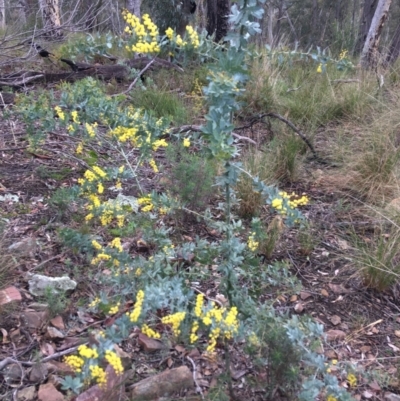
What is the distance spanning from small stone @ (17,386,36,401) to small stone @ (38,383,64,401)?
1.4 inches

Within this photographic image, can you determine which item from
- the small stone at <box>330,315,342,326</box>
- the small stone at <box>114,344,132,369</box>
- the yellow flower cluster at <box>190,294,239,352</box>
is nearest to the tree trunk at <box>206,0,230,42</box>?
the small stone at <box>330,315,342,326</box>

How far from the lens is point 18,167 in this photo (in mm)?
3359

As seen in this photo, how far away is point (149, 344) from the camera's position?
1.99 meters

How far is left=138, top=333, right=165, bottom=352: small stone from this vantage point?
6.50 ft

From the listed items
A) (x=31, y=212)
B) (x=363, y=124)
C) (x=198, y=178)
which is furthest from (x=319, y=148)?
(x=31, y=212)

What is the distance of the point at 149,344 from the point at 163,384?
0.26m

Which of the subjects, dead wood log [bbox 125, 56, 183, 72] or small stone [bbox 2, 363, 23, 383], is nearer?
small stone [bbox 2, 363, 23, 383]

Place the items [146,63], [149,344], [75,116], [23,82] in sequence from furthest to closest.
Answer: [146,63], [23,82], [75,116], [149,344]

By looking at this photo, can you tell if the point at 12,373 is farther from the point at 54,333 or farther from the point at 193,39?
the point at 193,39

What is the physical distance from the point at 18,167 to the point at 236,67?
89.1 inches

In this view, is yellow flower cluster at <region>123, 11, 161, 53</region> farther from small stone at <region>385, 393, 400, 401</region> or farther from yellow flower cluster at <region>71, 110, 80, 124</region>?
small stone at <region>385, 393, 400, 401</region>

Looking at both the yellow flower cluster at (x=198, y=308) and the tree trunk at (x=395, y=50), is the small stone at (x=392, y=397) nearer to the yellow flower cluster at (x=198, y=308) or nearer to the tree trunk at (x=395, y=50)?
the yellow flower cluster at (x=198, y=308)

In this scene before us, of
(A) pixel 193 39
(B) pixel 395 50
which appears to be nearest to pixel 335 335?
(A) pixel 193 39

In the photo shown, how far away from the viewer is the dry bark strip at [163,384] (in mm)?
1718
